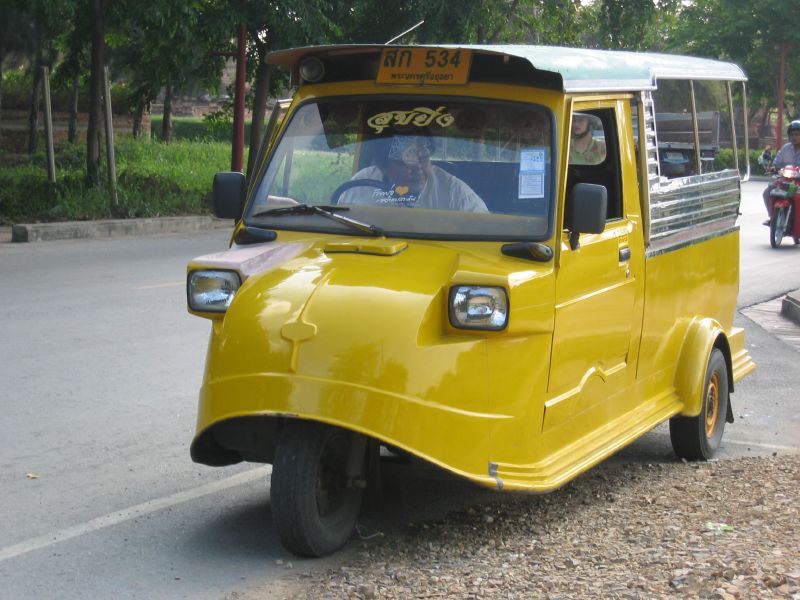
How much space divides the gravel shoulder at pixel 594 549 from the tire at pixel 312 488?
0.11 m

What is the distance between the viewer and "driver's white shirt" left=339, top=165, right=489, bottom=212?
5.63 m

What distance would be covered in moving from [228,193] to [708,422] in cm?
314

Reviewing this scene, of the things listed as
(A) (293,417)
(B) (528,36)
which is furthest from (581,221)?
(B) (528,36)

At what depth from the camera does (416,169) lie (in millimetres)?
5773

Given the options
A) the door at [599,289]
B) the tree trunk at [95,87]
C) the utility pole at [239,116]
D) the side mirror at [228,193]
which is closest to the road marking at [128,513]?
the side mirror at [228,193]

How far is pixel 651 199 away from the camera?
6512 mm

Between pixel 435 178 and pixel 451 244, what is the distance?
0.42 meters

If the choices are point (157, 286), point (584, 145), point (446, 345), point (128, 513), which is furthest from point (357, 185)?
point (157, 286)

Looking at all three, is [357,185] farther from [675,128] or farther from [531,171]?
[675,128]

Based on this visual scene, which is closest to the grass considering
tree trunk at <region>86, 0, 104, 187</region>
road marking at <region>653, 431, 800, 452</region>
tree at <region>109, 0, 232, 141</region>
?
tree trunk at <region>86, 0, 104, 187</region>

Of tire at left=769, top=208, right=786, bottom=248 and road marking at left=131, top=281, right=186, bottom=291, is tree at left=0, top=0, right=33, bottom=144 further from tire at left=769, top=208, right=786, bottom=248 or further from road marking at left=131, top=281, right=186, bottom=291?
road marking at left=131, top=281, right=186, bottom=291

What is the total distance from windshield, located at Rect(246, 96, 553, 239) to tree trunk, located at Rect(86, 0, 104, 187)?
17.3 metres

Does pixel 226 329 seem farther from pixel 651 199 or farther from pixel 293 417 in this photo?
pixel 651 199

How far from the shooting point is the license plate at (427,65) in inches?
223
